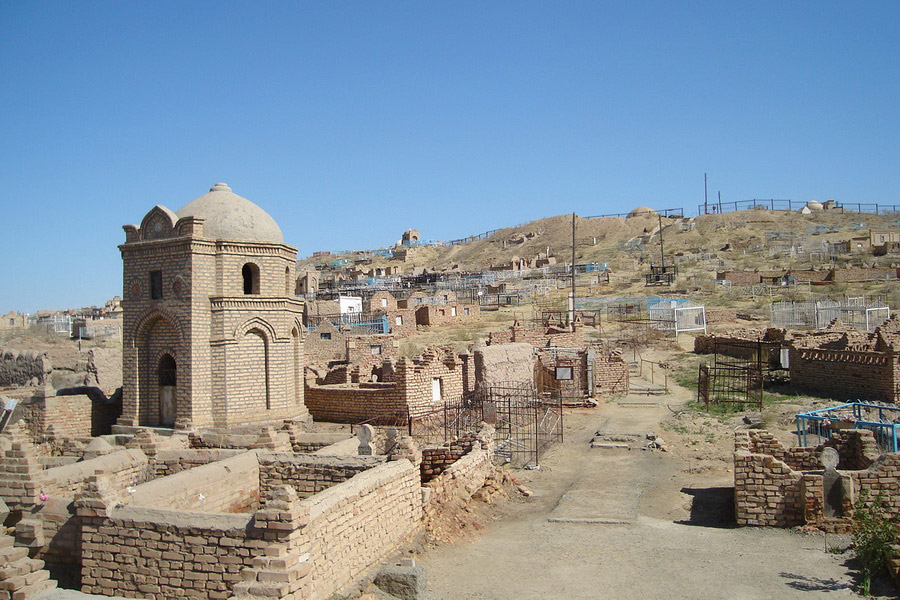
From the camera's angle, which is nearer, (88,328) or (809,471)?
(809,471)

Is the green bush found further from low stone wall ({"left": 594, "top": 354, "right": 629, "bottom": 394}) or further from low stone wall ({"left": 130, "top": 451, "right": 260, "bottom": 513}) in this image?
low stone wall ({"left": 594, "top": 354, "right": 629, "bottom": 394})

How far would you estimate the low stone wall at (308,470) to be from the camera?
9.74m

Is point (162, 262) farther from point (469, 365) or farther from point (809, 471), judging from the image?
point (809, 471)

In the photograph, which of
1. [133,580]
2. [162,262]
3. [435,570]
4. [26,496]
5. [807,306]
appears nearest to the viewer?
[133,580]

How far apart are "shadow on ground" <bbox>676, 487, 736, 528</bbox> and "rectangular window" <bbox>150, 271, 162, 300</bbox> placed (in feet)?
39.2

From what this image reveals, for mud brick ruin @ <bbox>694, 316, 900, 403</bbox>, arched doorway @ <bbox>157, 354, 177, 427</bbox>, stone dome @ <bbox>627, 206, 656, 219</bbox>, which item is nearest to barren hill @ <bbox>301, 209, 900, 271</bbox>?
stone dome @ <bbox>627, 206, 656, 219</bbox>

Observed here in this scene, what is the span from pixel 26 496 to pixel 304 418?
8408 mm

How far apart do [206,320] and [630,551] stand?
10831 millimetres

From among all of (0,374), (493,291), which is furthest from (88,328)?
(493,291)

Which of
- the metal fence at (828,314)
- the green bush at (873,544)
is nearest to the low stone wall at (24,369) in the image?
the green bush at (873,544)

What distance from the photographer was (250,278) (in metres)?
17.6

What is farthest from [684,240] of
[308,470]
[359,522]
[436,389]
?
[359,522]

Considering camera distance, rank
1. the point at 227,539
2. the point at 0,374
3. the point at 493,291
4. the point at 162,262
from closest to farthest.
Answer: the point at 227,539 → the point at 162,262 → the point at 0,374 → the point at 493,291

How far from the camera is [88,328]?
3934 cm
